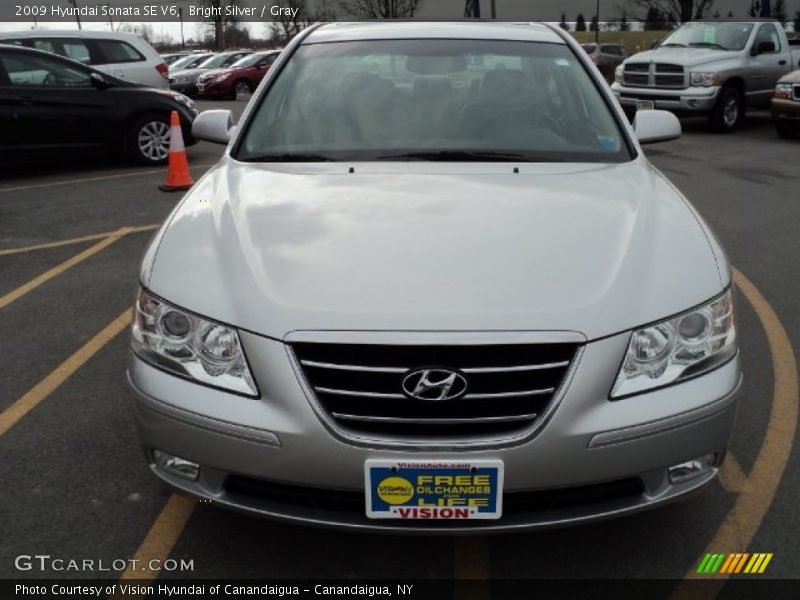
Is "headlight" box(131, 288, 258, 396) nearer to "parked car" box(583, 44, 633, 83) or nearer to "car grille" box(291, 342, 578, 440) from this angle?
"car grille" box(291, 342, 578, 440)

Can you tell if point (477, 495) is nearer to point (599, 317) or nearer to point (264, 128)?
point (599, 317)

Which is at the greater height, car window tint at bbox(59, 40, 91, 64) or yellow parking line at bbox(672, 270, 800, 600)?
car window tint at bbox(59, 40, 91, 64)

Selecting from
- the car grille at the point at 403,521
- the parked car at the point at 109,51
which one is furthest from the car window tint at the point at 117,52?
the car grille at the point at 403,521

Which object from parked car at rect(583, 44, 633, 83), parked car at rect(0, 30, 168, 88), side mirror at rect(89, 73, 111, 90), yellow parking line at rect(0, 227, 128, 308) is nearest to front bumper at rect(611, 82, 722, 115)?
parked car at rect(0, 30, 168, 88)

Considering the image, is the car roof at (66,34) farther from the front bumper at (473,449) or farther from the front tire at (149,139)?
the front bumper at (473,449)

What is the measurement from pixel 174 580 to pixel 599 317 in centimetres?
154

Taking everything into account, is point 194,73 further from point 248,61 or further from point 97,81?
point 97,81

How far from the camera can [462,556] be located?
274 centimetres

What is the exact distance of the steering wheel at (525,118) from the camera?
12.1 feet

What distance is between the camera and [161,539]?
9.29 ft

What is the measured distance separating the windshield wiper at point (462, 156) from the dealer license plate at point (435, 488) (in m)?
1.58

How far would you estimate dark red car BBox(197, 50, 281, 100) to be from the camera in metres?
25.8

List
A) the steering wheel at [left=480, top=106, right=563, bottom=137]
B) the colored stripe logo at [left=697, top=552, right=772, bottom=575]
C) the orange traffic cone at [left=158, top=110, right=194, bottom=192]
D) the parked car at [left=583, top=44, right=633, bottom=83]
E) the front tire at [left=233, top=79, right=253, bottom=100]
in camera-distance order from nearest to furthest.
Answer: the colored stripe logo at [left=697, top=552, right=772, bottom=575] < the steering wheel at [left=480, top=106, right=563, bottom=137] < the orange traffic cone at [left=158, top=110, right=194, bottom=192] < the front tire at [left=233, top=79, right=253, bottom=100] < the parked car at [left=583, top=44, right=633, bottom=83]

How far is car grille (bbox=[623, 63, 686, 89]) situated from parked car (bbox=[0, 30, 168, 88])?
7.95 meters
